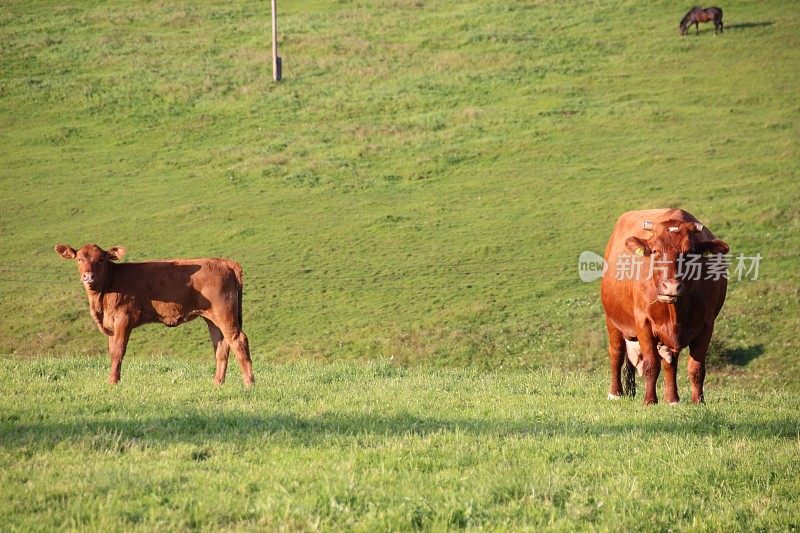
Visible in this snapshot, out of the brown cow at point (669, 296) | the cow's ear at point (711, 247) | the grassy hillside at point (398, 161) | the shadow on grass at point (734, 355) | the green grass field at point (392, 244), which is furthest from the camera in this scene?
the grassy hillside at point (398, 161)

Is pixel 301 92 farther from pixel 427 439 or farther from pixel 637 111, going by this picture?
pixel 427 439

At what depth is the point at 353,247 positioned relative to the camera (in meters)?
34.2

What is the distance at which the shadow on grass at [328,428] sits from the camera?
9.77 metres

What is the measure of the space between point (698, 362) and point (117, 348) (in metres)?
7.98

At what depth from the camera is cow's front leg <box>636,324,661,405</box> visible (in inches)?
522

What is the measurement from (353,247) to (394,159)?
9.99 metres

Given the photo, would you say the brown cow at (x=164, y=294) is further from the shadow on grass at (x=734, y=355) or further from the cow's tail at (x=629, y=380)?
the shadow on grass at (x=734, y=355)

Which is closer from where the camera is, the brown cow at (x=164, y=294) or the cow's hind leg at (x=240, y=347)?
the cow's hind leg at (x=240, y=347)

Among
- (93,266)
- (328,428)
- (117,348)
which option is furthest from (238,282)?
(328,428)

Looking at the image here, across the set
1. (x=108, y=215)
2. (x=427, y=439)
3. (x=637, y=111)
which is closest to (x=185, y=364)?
(x=427, y=439)

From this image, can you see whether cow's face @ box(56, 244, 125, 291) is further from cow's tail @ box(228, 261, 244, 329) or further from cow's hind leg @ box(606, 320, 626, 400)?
cow's hind leg @ box(606, 320, 626, 400)

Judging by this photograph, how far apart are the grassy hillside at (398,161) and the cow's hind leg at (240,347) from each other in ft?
37.7

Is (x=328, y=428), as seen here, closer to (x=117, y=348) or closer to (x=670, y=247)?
(x=670, y=247)

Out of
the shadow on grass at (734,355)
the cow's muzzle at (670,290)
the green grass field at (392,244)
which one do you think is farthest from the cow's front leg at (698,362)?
the shadow on grass at (734,355)
